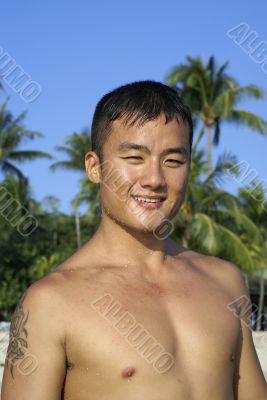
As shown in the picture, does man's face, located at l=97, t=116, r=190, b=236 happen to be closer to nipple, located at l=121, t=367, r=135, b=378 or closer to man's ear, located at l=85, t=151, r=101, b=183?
man's ear, located at l=85, t=151, r=101, b=183

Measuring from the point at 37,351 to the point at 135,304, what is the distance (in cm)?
Answer: 36

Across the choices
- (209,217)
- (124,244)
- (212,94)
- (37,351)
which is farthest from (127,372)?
(212,94)

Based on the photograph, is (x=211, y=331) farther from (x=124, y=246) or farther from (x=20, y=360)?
(x=20, y=360)

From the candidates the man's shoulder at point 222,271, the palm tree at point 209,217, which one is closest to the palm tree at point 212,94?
the palm tree at point 209,217

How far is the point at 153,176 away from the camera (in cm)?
209

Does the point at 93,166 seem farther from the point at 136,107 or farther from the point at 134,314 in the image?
the point at 134,314

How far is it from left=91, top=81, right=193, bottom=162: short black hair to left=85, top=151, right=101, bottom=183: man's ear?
20 mm

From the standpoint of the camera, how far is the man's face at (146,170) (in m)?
2.10

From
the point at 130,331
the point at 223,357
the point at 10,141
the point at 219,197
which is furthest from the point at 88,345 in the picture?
the point at 10,141

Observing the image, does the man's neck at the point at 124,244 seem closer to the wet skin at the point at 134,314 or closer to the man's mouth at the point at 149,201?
the wet skin at the point at 134,314

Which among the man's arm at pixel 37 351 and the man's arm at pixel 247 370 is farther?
the man's arm at pixel 247 370

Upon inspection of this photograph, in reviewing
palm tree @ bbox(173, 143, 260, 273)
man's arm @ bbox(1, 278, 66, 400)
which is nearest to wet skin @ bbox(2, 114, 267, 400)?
man's arm @ bbox(1, 278, 66, 400)

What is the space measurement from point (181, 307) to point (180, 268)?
0.22 metres

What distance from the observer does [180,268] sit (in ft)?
7.70
